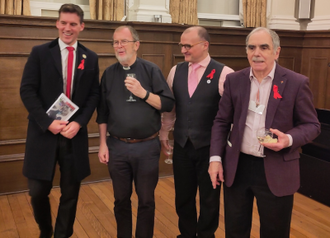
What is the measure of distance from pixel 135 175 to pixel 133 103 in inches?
21.3

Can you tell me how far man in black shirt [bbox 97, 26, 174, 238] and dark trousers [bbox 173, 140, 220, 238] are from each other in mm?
254

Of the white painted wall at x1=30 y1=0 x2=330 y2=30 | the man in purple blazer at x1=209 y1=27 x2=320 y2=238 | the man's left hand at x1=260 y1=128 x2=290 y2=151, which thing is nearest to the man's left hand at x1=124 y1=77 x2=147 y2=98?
the man in purple blazer at x1=209 y1=27 x2=320 y2=238

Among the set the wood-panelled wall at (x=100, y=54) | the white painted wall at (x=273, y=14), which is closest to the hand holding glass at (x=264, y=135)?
the wood-panelled wall at (x=100, y=54)

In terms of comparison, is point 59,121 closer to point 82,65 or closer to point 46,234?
point 82,65

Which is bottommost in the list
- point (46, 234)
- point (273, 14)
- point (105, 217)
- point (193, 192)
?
point (105, 217)

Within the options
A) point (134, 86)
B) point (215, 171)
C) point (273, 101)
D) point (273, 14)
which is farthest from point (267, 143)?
point (273, 14)

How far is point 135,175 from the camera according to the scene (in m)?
2.84

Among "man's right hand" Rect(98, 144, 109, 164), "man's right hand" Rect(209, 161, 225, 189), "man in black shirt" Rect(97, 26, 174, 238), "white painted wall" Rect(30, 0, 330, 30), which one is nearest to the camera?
"man's right hand" Rect(209, 161, 225, 189)

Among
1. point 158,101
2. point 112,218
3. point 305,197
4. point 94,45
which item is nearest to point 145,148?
point 158,101

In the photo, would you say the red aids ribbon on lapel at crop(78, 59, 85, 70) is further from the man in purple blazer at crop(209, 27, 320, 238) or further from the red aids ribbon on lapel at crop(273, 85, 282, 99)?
the red aids ribbon on lapel at crop(273, 85, 282, 99)

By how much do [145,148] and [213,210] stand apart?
731 mm

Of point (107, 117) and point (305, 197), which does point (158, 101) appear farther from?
point (305, 197)

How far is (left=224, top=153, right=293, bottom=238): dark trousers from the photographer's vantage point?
224 centimetres

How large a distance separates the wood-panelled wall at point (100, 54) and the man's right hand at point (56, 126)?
1886 millimetres
